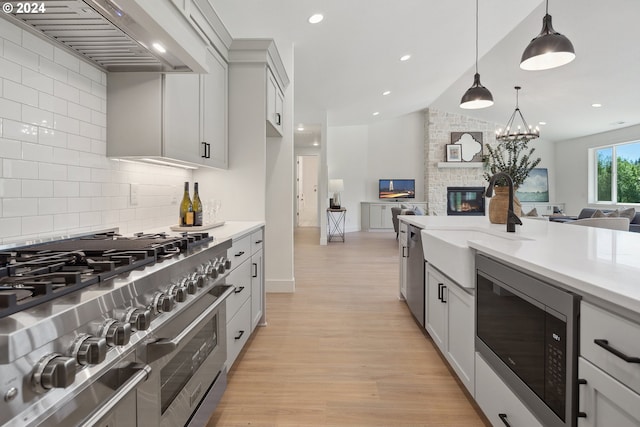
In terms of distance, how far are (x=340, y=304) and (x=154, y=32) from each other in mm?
2853

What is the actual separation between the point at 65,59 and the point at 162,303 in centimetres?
129

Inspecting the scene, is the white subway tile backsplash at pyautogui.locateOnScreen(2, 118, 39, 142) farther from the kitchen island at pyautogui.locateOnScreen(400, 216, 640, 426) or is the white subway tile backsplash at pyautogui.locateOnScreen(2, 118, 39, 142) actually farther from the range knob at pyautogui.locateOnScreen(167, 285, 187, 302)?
the kitchen island at pyautogui.locateOnScreen(400, 216, 640, 426)

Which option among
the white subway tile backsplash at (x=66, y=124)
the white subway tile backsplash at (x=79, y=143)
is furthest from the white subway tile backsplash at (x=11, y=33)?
the white subway tile backsplash at (x=79, y=143)

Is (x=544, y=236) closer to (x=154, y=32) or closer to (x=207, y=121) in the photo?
(x=154, y=32)

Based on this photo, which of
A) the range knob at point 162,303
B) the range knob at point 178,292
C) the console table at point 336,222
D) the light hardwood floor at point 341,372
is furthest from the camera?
the console table at point 336,222

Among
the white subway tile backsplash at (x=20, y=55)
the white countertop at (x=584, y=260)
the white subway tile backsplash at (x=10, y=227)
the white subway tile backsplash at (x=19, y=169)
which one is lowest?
the white countertop at (x=584, y=260)

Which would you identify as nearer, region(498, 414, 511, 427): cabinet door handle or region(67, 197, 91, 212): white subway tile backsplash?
region(498, 414, 511, 427): cabinet door handle

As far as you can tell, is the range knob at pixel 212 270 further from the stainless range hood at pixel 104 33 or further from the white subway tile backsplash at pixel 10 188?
the stainless range hood at pixel 104 33

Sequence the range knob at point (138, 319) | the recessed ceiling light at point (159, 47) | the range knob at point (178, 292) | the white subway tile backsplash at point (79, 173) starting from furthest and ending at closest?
the white subway tile backsplash at point (79, 173) < the recessed ceiling light at point (159, 47) < the range knob at point (178, 292) < the range knob at point (138, 319)

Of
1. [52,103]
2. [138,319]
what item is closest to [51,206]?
[52,103]

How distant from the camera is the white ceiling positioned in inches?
160

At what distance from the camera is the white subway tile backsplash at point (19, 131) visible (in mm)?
1345

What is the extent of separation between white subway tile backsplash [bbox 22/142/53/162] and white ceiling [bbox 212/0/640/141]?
2625mm

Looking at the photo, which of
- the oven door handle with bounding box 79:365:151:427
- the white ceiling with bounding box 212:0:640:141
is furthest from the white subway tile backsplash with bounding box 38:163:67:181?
the white ceiling with bounding box 212:0:640:141
